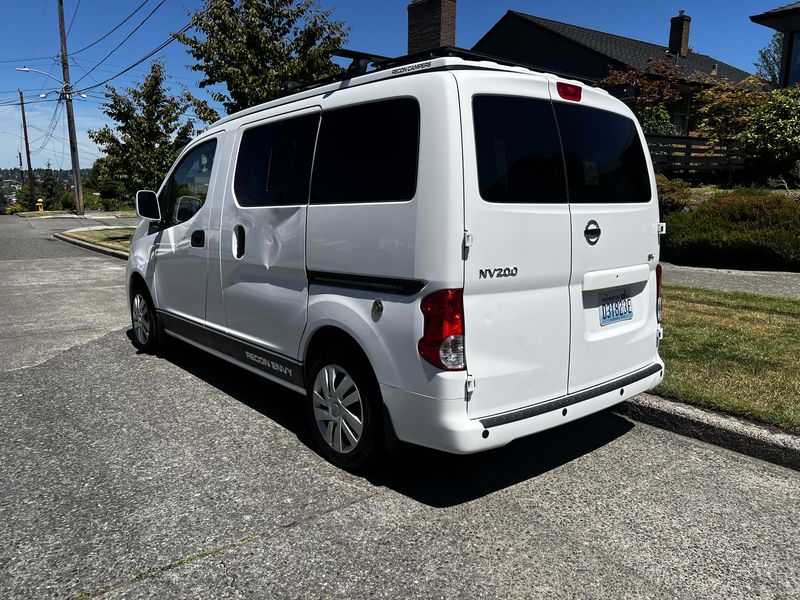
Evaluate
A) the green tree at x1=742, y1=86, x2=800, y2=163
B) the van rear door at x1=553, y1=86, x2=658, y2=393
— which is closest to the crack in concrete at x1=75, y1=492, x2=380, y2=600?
the van rear door at x1=553, y1=86, x2=658, y2=393

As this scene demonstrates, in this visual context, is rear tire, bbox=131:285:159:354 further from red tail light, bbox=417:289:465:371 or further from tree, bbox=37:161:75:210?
tree, bbox=37:161:75:210

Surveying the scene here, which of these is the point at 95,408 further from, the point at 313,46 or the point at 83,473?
the point at 313,46

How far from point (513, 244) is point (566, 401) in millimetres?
928

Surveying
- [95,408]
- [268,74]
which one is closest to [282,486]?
[95,408]

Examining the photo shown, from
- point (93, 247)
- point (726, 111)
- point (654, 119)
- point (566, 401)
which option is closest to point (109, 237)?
point (93, 247)

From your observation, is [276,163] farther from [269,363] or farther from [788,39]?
[788,39]

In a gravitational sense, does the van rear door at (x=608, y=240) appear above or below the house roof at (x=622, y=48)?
below

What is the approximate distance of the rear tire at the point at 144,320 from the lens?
20.5 ft

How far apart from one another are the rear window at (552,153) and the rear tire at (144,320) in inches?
163

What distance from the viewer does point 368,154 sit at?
3.51m

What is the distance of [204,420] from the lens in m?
4.69

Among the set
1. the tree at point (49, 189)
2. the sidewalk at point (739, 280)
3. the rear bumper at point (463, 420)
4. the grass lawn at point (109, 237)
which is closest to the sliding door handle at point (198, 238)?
the rear bumper at point (463, 420)

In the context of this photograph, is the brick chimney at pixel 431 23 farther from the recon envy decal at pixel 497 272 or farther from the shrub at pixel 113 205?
the shrub at pixel 113 205

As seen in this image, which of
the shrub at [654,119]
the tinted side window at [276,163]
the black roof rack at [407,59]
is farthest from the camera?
the shrub at [654,119]
